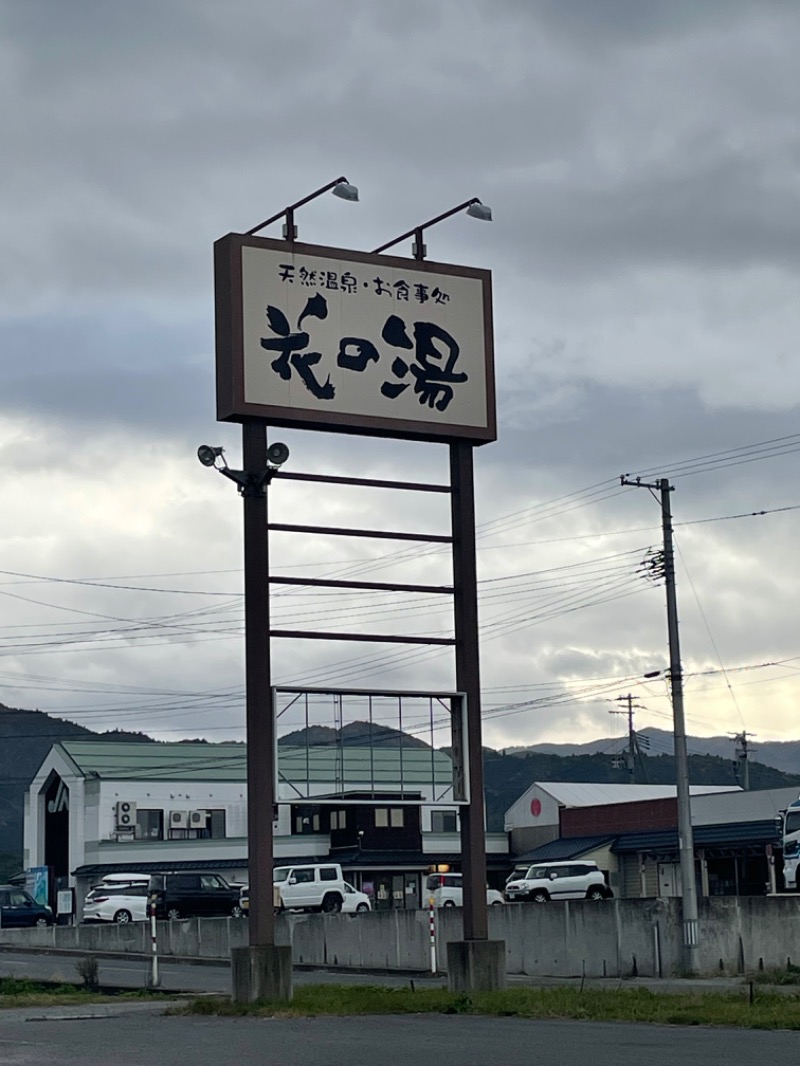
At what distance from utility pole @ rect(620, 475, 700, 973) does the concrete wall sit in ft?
1.43

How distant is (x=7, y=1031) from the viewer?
19406mm

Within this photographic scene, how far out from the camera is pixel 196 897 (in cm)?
5319

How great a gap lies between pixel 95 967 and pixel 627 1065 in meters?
18.0

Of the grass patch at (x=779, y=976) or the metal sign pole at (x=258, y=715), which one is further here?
the grass patch at (x=779, y=976)

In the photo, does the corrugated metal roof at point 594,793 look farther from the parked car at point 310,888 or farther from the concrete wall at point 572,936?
the concrete wall at point 572,936

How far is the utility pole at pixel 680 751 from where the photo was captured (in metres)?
31.8

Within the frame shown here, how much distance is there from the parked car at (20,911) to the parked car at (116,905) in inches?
196

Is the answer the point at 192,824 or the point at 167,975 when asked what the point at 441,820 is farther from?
the point at 167,975

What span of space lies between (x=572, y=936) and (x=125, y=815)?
40.4 metres

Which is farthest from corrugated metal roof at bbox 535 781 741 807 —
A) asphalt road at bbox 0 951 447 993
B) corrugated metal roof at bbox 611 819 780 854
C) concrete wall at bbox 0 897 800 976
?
asphalt road at bbox 0 951 447 993

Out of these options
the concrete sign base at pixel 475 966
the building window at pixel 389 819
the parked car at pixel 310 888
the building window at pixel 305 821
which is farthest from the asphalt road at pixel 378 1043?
the building window at pixel 305 821

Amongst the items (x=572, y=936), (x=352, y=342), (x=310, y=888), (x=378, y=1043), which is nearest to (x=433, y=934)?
(x=572, y=936)

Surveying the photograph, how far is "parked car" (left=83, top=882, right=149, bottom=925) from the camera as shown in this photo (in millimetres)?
53469

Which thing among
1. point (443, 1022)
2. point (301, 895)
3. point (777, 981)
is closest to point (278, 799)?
point (443, 1022)
